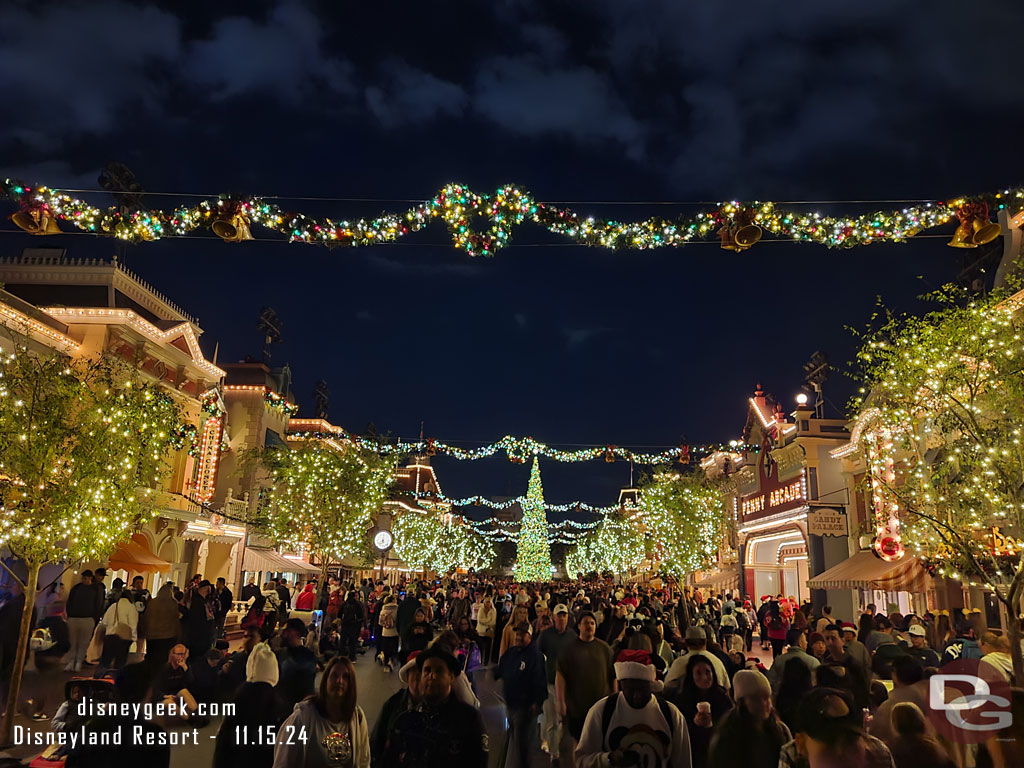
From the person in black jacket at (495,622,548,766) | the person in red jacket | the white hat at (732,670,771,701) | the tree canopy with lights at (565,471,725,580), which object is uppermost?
the tree canopy with lights at (565,471,725,580)

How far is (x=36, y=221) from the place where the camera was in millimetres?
10734

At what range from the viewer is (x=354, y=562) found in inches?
2366

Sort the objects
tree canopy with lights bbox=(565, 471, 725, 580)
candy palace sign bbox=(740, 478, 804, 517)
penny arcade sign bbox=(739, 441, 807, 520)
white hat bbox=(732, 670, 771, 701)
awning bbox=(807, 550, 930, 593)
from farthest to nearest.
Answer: tree canopy with lights bbox=(565, 471, 725, 580)
candy palace sign bbox=(740, 478, 804, 517)
penny arcade sign bbox=(739, 441, 807, 520)
awning bbox=(807, 550, 930, 593)
white hat bbox=(732, 670, 771, 701)

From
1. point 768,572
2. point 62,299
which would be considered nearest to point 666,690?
point 62,299

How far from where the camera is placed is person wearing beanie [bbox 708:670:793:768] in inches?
198

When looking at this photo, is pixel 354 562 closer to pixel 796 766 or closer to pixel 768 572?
pixel 768 572

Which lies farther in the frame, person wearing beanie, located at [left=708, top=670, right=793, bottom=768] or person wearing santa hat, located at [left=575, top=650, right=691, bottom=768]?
person wearing beanie, located at [left=708, top=670, right=793, bottom=768]

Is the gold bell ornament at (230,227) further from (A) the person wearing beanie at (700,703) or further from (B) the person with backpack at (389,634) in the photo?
(B) the person with backpack at (389,634)

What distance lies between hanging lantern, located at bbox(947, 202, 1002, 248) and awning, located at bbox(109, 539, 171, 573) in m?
26.7

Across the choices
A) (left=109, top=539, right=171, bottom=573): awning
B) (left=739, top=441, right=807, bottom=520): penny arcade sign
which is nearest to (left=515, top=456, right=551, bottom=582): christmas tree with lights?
(left=739, top=441, right=807, bottom=520): penny arcade sign

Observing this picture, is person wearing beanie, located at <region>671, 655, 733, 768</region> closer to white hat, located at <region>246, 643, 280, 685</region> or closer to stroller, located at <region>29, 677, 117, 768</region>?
white hat, located at <region>246, 643, 280, 685</region>

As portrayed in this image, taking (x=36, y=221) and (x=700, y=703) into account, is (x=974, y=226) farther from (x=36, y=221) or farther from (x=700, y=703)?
(x=36, y=221)

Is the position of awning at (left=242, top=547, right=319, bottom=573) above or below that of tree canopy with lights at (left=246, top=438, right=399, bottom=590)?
below

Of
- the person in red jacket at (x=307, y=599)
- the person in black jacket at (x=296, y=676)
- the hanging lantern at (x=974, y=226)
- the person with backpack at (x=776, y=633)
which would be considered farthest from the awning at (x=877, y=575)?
the person in black jacket at (x=296, y=676)
